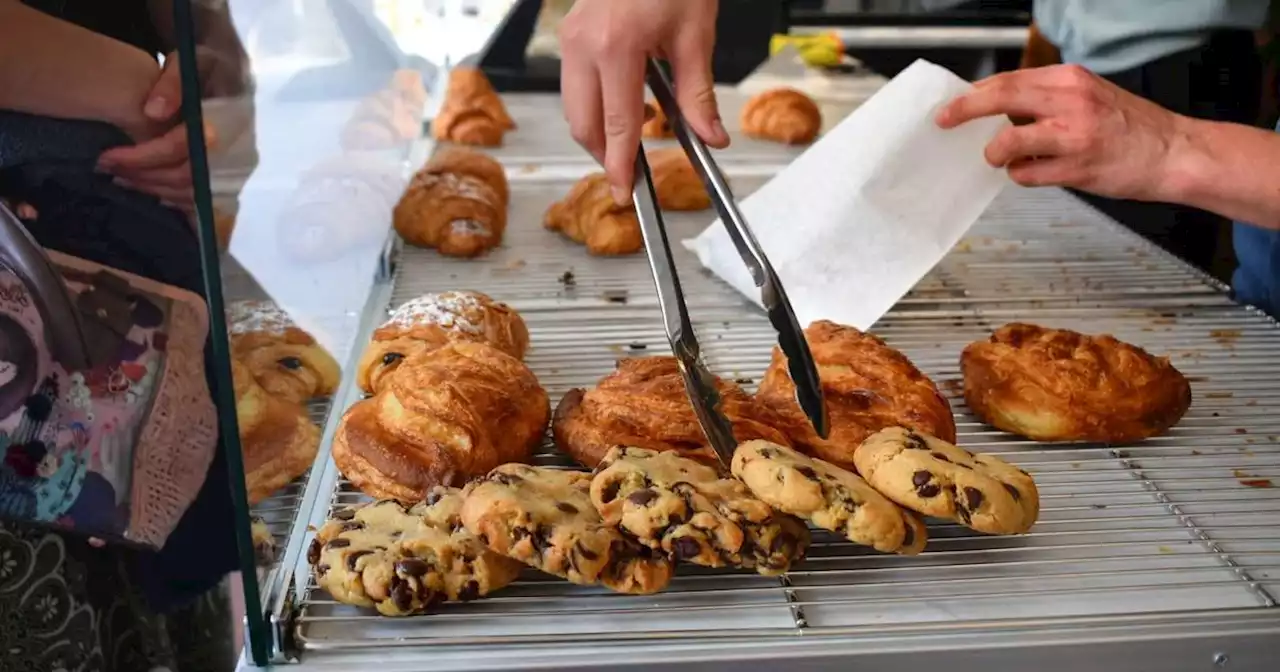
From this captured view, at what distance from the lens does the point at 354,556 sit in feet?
2.64

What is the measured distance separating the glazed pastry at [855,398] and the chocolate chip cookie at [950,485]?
0.09 metres

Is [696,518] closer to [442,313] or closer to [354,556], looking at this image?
[354,556]

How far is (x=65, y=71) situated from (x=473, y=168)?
0.92 metres

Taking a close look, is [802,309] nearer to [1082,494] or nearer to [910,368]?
[910,368]

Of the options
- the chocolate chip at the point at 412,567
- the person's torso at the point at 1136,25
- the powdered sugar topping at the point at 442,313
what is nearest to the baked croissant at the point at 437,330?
the powdered sugar topping at the point at 442,313

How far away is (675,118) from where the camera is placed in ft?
4.09

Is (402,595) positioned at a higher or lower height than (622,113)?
lower

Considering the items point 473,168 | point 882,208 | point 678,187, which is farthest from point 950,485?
point 473,168

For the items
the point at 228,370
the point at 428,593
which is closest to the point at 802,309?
the point at 428,593

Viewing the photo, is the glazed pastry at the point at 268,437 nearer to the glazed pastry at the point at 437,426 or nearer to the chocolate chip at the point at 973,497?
the glazed pastry at the point at 437,426

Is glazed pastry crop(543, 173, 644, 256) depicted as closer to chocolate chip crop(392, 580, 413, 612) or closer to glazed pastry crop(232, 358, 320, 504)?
glazed pastry crop(232, 358, 320, 504)

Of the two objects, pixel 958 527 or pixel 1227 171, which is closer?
pixel 958 527

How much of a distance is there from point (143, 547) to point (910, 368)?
972 mm

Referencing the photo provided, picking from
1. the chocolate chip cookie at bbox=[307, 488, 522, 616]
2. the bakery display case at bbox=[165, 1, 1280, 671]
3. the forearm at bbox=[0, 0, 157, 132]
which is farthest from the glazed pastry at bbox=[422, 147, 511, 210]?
the chocolate chip cookie at bbox=[307, 488, 522, 616]
